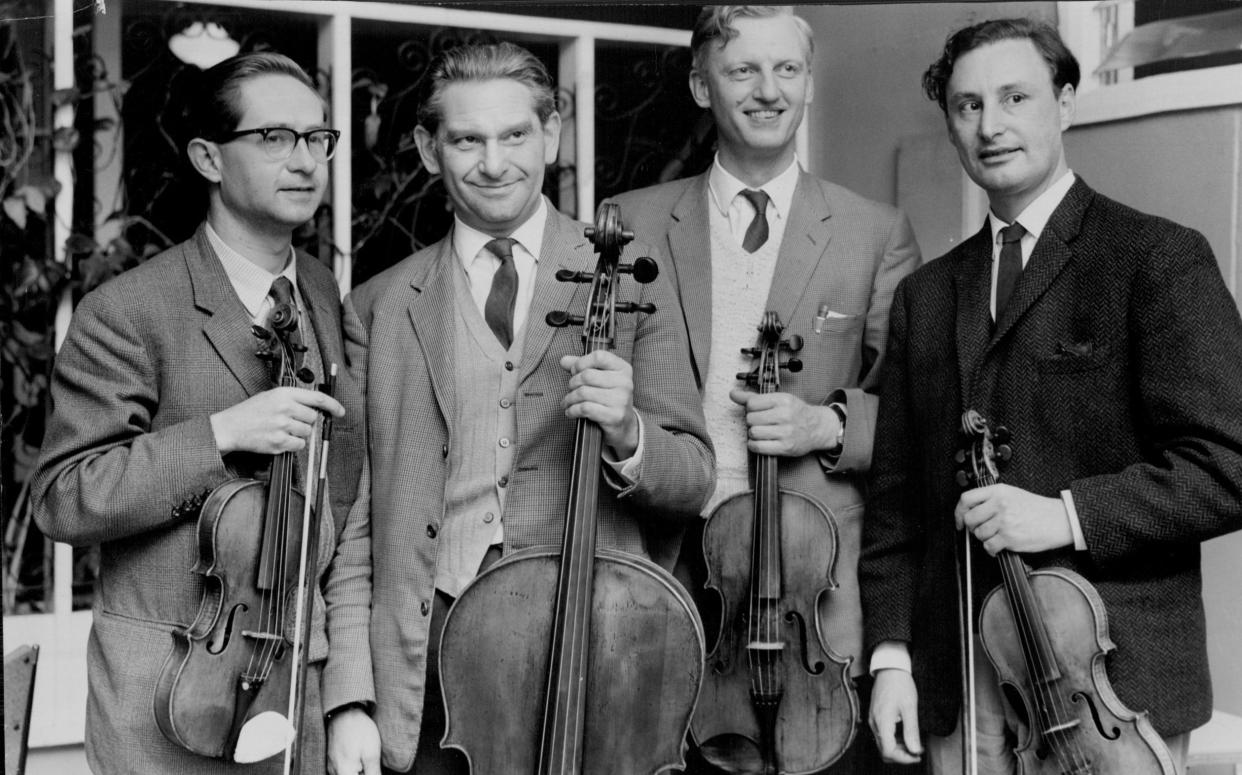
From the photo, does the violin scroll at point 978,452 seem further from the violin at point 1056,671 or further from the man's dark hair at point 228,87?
the man's dark hair at point 228,87

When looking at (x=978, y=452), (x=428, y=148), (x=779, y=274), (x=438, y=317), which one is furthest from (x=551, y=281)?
(x=978, y=452)

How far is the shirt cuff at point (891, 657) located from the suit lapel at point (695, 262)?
2.14 ft

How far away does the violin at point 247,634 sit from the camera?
2264 millimetres

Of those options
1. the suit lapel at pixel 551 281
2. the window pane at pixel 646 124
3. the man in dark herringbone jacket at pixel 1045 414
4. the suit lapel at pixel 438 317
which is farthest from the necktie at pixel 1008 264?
the window pane at pixel 646 124

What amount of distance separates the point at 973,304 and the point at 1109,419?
0.34 metres

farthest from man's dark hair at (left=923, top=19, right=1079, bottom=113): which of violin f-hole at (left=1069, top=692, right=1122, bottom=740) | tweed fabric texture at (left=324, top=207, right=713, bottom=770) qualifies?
violin f-hole at (left=1069, top=692, right=1122, bottom=740)

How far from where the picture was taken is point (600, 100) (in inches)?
141

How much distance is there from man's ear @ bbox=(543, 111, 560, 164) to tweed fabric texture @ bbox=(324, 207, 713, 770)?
0.48 ft

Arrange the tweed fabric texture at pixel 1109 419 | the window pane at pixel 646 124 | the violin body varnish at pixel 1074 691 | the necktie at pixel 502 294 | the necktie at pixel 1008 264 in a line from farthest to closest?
the window pane at pixel 646 124, the necktie at pixel 502 294, the necktie at pixel 1008 264, the tweed fabric texture at pixel 1109 419, the violin body varnish at pixel 1074 691

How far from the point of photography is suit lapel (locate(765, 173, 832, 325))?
9.41 feet

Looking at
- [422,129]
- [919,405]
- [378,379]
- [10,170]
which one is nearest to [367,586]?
[378,379]

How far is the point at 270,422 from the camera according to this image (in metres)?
2.38

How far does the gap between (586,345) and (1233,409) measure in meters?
1.10

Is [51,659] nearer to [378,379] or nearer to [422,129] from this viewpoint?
[378,379]
